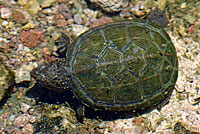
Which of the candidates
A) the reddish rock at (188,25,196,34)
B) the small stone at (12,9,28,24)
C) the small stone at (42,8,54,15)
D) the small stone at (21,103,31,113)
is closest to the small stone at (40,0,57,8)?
the small stone at (42,8,54,15)

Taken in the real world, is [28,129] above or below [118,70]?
below

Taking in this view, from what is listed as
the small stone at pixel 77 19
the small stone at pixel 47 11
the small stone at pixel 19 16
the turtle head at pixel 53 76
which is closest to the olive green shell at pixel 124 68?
the turtle head at pixel 53 76

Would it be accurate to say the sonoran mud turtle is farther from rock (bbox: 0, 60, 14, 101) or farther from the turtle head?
rock (bbox: 0, 60, 14, 101)

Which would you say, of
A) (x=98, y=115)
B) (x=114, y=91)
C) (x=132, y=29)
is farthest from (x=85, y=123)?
(x=132, y=29)

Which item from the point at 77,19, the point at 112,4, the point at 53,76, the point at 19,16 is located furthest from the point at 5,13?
the point at 112,4

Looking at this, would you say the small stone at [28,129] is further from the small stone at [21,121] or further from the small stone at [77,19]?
the small stone at [77,19]

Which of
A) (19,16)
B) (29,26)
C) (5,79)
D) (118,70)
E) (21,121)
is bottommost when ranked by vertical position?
(21,121)

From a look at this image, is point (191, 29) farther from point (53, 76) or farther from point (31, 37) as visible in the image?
point (31, 37)
